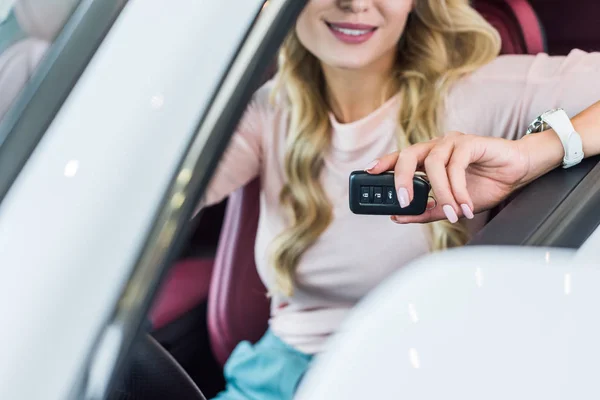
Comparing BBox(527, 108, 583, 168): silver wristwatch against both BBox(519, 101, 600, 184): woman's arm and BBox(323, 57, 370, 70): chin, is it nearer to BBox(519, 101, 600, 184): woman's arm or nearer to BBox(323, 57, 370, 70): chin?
BBox(519, 101, 600, 184): woman's arm

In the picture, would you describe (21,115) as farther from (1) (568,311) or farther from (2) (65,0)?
(1) (568,311)

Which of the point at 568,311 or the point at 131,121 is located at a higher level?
the point at 131,121

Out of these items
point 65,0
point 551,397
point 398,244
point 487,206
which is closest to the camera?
point 551,397

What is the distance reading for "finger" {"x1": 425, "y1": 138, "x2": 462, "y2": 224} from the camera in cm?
81

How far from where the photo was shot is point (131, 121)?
1.64ft

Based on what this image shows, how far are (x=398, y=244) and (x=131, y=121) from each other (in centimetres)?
73

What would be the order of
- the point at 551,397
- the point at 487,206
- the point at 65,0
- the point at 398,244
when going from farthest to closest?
1. the point at 398,244
2. the point at 487,206
3. the point at 65,0
4. the point at 551,397

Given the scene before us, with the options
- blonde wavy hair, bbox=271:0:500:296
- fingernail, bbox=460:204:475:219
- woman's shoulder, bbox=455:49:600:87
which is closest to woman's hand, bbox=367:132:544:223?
fingernail, bbox=460:204:475:219

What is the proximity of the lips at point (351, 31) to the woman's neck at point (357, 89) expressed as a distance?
77 mm

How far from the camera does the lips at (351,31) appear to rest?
3.60 feet

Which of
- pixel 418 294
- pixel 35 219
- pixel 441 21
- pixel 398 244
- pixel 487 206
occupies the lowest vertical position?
pixel 398 244

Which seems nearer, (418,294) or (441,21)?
(418,294)

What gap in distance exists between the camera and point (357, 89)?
3.96ft

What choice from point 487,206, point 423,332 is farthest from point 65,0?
point 487,206
